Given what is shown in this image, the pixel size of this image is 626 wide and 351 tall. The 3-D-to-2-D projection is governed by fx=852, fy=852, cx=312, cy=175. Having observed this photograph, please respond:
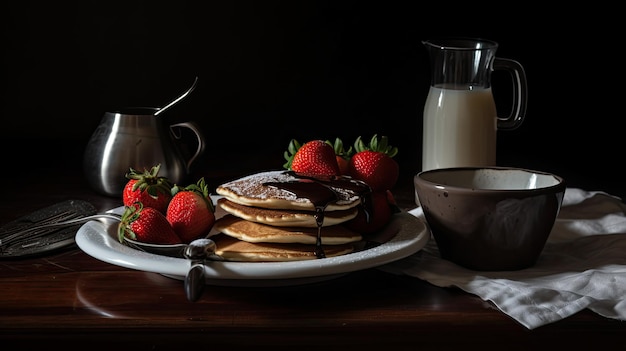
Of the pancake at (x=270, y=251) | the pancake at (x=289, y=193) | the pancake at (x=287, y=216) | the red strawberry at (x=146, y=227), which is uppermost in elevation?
the pancake at (x=289, y=193)

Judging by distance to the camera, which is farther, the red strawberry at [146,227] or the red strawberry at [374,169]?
the red strawberry at [374,169]

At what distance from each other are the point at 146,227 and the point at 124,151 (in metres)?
0.52

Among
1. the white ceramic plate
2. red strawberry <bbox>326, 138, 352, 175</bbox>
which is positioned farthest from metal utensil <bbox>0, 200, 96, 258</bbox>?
red strawberry <bbox>326, 138, 352, 175</bbox>

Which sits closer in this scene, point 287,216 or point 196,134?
point 287,216

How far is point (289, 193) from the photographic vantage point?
1.05 m

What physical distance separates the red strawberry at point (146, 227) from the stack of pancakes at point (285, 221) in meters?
0.06

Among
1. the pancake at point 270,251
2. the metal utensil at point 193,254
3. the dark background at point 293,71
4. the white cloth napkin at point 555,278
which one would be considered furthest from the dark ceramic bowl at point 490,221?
the dark background at point 293,71

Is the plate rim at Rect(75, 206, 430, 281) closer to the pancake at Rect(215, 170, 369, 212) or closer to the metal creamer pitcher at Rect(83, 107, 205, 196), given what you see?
the pancake at Rect(215, 170, 369, 212)

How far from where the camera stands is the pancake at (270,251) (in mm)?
977

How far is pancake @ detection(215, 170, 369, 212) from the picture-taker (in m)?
1.02

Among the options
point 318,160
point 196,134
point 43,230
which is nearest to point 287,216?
point 318,160

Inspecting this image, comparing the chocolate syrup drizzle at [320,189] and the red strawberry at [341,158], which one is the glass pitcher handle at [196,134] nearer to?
the red strawberry at [341,158]

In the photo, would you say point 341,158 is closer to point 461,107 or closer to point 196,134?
point 461,107

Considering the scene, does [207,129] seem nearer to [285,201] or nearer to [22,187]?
[22,187]
